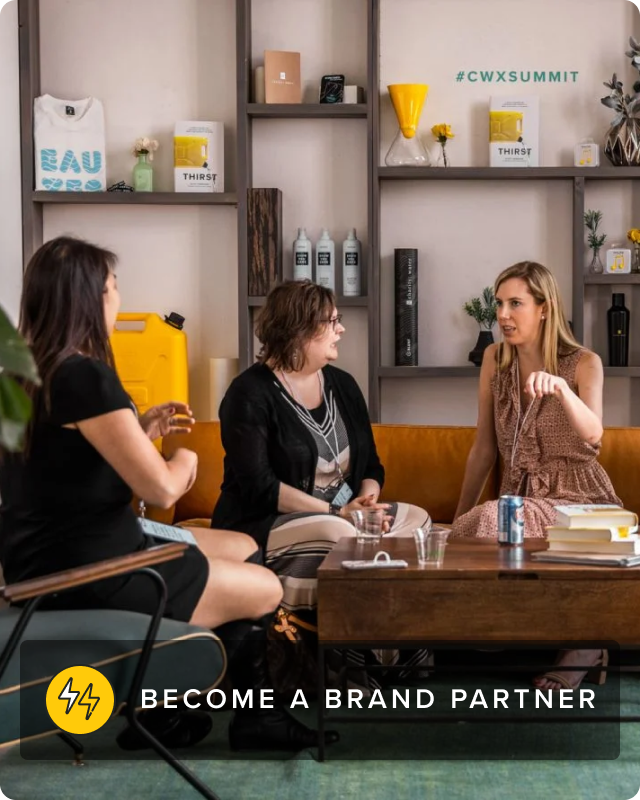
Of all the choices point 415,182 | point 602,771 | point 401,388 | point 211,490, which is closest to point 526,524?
point 602,771

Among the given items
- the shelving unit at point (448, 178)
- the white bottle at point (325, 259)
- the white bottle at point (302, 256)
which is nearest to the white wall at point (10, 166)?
the white bottle at point (302, 256)

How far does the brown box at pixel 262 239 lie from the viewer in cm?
485

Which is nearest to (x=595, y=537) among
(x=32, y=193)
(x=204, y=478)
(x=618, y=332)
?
(x=204, y=478)

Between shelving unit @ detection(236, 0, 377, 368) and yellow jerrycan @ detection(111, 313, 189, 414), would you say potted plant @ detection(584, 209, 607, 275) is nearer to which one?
shelving unit @ detection(236, 0, 377, 368)

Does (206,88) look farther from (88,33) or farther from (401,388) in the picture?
(401,388)

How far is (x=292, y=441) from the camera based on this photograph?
3.68m

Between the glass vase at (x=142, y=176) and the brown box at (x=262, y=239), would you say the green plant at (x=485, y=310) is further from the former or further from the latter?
the glass vase at (x=142, y=176)

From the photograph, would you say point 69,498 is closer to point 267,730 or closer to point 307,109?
point 267,730

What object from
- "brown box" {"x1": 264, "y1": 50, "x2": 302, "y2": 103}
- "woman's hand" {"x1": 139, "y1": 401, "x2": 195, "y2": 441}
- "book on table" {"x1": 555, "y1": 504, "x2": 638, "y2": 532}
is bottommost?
"book on table" {"x1": 555, "y1": 504, "x2": 638, "y2": 532}

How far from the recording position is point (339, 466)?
3.79m

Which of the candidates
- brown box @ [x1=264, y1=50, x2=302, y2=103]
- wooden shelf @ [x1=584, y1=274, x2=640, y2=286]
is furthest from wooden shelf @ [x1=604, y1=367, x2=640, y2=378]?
brown box @ [x1=264, y1=50, x2=302, y2=103]

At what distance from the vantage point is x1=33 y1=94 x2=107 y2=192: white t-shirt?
4.86 metres

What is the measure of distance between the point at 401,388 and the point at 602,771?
2.58 m

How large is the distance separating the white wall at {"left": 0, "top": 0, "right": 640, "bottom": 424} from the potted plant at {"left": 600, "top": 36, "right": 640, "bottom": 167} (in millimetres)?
138
